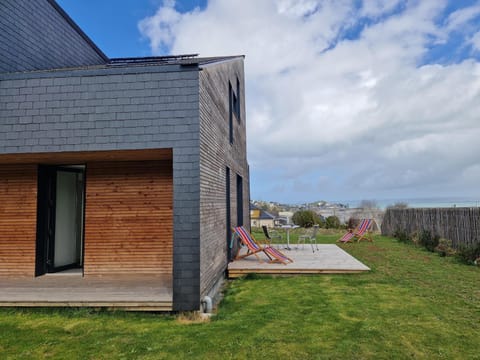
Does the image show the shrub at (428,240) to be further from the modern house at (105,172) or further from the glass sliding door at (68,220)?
the glass sliding door at (68,220)

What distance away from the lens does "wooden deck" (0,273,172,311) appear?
4.27 meters

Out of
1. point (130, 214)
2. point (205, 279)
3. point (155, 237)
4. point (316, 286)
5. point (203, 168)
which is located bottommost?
point (316, 286)

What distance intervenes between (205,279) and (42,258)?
11.4 ft

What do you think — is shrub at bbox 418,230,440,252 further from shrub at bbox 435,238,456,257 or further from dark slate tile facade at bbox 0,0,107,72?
dark slate tile facade at bbox 0,0,107,72

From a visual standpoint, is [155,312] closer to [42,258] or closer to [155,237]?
[155,237]

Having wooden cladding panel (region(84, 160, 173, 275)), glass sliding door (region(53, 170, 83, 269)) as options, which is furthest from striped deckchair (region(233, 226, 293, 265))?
glass sliding door (region(53, 170, 83, 269))

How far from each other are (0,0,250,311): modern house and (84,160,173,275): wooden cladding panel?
2 cm

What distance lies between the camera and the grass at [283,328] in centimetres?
310

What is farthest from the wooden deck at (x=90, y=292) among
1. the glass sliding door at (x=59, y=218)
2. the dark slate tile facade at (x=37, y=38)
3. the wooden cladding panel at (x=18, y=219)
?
the dark slate tile facade at (x=37, y=38)

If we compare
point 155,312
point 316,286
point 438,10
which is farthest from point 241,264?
point 438,10

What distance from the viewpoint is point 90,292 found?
4.67m

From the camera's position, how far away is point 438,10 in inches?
372

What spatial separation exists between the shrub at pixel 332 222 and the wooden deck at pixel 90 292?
16.4 m

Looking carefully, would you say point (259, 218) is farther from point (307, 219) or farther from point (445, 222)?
point (445, 222)
